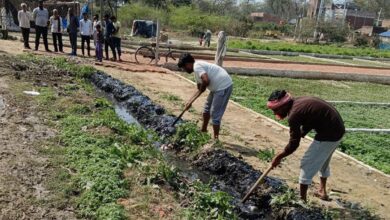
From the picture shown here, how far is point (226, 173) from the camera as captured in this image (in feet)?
20.1

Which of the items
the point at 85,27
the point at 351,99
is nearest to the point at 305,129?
the point at 351,99

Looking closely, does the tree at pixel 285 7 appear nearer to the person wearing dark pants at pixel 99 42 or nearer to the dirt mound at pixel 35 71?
the person wearing dark pants at pixel 99 42

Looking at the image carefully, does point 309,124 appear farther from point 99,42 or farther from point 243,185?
point 99,42

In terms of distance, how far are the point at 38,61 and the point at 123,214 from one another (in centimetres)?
994

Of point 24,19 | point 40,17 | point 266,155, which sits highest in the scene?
point 40,17

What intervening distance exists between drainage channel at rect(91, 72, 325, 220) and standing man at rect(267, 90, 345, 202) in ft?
1.42

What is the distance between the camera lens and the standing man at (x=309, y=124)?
15.2ft

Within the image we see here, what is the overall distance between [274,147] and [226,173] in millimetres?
1811

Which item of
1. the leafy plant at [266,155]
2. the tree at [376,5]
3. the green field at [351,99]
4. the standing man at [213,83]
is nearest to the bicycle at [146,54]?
the green field at [351,99]

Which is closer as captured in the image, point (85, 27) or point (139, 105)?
point (139, 105)

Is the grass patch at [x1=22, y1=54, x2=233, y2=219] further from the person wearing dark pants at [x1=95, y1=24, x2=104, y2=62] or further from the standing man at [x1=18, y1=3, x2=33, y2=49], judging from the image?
the standing man at [x1=18, y1=3, x2=33, y2=49]

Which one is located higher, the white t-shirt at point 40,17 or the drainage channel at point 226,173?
the white t-shirt at point 40,17

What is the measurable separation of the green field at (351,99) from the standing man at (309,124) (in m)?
2.57

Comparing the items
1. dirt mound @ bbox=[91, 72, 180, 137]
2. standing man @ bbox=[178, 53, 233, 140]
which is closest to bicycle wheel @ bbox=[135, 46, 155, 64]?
dirt mound @ bbox=[91, 72, 180, 137]
